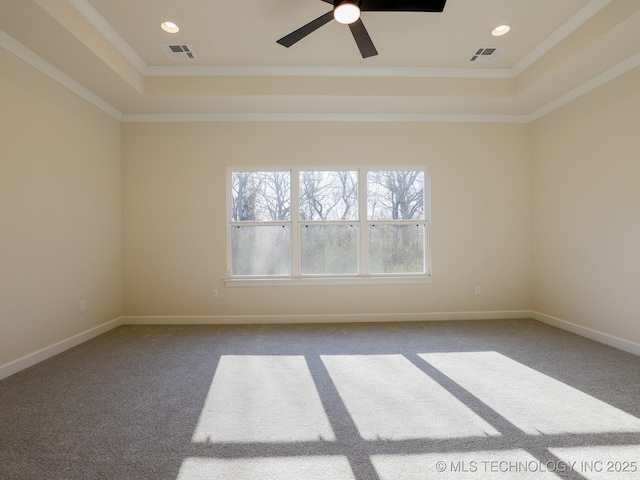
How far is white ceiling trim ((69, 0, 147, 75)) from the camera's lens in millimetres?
2843

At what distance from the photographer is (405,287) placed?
461 cm

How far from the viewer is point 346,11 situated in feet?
7.97

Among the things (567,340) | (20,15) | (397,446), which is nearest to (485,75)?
(567,340)

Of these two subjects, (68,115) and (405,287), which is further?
(405,287)

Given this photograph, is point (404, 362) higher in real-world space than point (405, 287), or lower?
lower

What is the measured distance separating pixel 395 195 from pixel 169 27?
3.23 meters

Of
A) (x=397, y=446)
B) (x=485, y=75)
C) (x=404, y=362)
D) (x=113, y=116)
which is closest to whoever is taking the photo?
(x=397, y=446)

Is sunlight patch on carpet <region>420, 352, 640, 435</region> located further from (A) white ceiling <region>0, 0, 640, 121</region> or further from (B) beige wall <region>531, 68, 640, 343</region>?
(A) white ceiling <region>0, 0, 640, 121</region>

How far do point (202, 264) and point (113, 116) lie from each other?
2.23 m

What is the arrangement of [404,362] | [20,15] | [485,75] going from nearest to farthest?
[20,15]
[404,362]
[485,75]

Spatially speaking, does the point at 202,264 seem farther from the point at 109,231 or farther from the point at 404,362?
the point at 404,362

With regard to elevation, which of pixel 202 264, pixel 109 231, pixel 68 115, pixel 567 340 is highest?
pixel 68 115

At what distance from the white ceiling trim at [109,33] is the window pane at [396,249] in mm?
3406

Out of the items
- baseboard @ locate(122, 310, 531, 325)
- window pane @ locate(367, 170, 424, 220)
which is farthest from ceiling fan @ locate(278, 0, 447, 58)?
baseboard @ locate(122, 310, 531, 325)
